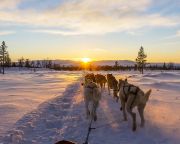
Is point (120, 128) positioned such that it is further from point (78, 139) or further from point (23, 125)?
point (23, 125)

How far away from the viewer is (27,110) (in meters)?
11.9

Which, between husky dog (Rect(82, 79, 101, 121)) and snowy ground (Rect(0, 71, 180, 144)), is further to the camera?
husky dog (Rect(82, 79, 101, 121))

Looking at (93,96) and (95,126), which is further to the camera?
Result: (93,96)

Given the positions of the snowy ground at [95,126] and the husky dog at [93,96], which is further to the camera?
Answer: the husky dog at [93,96]

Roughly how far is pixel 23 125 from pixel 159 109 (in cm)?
496

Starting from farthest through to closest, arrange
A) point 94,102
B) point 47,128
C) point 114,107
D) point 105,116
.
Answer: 1. point 114,107
2. point 105,116
3. point 94,102
4. point 47,128

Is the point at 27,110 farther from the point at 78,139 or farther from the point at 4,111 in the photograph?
the point at 78,139

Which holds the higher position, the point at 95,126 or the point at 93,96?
the point at 93,96

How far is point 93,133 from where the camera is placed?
834 cm

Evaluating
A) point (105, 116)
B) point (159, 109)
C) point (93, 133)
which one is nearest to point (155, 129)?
point (93, 133)

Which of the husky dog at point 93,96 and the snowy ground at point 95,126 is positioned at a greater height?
the husky dog at point 93,96

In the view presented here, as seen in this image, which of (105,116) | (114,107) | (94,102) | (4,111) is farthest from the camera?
(114,107)

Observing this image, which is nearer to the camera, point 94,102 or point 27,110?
point 94,102

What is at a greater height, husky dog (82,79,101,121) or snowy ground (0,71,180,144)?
husky dog (82,79,101,121)
